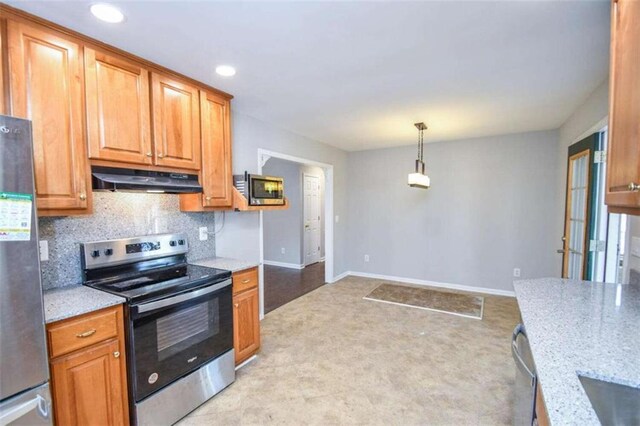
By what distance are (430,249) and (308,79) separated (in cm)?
370

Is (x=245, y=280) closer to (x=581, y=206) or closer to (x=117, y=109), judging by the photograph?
(x=117, y=109)

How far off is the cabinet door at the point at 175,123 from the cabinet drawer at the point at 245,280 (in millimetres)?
958

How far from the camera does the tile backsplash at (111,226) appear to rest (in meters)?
1.93

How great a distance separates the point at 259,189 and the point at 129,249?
1.20m

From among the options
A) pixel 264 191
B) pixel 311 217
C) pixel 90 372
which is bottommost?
pixel 90 372

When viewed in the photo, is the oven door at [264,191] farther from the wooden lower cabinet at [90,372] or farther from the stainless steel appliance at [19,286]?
the stainless steel appliance at [19,286]

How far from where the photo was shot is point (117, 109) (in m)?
1.97

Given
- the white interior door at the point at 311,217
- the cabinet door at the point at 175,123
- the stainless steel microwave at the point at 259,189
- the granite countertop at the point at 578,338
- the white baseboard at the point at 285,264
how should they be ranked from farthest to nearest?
the white interior door at the point at 311,217 → the white baseboard at the point at 285,264 → the stainless steel microwave at the point at 259,189 → the cabinet door at the point at 175,123 → the granite countertop at the point at 578,338

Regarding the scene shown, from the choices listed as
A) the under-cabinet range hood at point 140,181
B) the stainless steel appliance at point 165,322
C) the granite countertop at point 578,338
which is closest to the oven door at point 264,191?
the under-cabinet range hood at point 140,181

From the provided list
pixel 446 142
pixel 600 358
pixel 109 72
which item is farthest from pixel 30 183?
pixel 446 142

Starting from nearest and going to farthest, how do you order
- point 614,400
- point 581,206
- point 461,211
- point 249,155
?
point 614,400 → point 581,206 → point 249,155 → point 461,211

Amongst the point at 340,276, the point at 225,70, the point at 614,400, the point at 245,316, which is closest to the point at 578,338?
the point at 614,400

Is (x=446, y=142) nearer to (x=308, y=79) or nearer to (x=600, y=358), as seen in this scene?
(x=308, y=79)

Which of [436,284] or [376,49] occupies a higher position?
[376,49]
